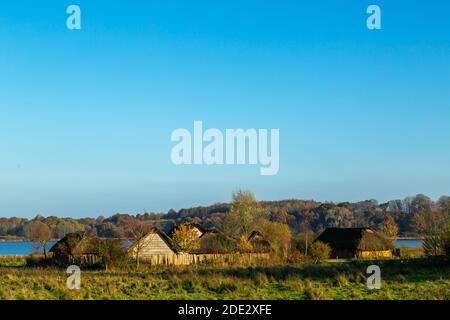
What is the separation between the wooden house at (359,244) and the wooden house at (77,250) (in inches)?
1044

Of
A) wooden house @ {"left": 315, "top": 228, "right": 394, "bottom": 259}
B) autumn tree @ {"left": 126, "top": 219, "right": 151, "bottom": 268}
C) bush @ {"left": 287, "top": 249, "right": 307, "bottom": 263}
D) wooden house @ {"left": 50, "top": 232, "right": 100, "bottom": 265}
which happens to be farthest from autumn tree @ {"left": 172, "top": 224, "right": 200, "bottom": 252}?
wooden house @ {"left": 315, "top": 228, "right": 394, "bottom": 259}

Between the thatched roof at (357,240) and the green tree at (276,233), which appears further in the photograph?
the green tree at (276,233)

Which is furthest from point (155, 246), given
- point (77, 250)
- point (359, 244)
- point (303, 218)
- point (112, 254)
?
point (303, 218)

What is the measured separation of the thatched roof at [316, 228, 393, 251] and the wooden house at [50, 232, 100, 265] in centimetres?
2703

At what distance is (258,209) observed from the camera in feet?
293

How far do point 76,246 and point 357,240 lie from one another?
30.3 meters

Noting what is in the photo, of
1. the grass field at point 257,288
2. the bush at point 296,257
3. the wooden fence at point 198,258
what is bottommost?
the wooden fence at point 198,258

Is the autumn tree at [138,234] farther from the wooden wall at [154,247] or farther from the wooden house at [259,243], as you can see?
the wooden house at [259,243]

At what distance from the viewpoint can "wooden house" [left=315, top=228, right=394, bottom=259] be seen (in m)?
59.6

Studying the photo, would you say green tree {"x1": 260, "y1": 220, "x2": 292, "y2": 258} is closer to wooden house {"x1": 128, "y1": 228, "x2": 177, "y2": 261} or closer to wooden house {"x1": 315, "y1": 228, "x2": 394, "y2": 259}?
wooden house {"x1": 315, "y1": 228, "x2": 394, "y2": 259}

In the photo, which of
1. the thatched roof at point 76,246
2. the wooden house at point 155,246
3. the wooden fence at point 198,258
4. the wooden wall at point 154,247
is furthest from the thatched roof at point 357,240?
the thatched roof at point 76,246

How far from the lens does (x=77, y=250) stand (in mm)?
52469

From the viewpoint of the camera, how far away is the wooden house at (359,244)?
5962cm

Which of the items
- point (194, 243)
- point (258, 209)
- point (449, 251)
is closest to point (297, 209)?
point (258, 209)
